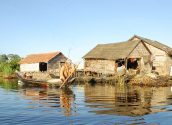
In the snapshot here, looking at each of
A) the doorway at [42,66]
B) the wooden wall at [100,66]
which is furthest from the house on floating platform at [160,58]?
the doorway at [42,66]

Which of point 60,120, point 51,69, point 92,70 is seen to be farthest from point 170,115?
point 51,69

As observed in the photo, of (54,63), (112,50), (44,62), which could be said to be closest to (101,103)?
(112,50)

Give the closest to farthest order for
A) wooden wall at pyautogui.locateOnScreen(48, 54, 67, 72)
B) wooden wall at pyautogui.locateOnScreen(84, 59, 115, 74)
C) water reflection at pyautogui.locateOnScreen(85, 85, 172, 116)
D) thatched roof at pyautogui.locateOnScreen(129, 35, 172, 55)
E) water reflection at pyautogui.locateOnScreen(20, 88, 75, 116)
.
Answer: water reflection at pyautogui.locateOnScreen(85, 85, 172, 116)
water reflection at pyautogui.locateOnScreen(20, 88, 75, 116)
wooden wall at pyautogui.locateOnScreen(84, 59, 115, 74)
thatched roof at pyautogui.locateOnScreen(129, 35, 172, 55)
wooden wall at pyautogui.locateOnScreen(48, 54, 67, 72)

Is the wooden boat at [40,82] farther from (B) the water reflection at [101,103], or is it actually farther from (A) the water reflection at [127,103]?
(A) the water reflection at [127,103]

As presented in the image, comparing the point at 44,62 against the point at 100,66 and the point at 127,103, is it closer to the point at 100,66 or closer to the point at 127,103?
the point at 100,66

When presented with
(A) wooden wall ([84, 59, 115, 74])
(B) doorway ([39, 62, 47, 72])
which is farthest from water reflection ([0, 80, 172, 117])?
(B) doorway ([39, 62, 47, 72])

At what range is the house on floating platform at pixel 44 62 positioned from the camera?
5416 centimetres

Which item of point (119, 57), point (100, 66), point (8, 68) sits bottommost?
point (100, 66)

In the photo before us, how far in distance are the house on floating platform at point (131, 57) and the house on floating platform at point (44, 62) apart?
26.0ft

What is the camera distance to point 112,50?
149 feet

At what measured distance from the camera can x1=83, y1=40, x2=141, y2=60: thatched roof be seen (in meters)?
42.9

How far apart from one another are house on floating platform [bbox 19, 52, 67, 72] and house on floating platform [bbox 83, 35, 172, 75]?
312 inches

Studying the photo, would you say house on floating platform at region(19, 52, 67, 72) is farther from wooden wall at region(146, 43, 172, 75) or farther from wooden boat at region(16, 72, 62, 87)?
wooden wall at region(146, 43, 172, 75)

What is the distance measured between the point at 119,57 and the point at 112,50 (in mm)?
3552
